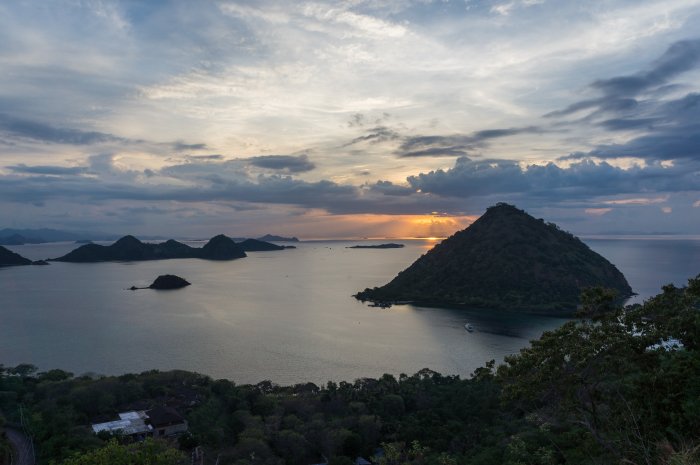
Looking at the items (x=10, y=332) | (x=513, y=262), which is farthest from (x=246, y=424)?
(x=513, y=262)

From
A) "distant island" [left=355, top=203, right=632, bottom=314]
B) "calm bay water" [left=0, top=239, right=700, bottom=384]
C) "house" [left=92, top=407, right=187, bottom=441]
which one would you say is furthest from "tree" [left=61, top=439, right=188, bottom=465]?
"distant island" [left=355, top=203, right=632, bottom=314]

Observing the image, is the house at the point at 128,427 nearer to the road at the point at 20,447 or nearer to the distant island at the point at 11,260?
the road at the point at 20,447

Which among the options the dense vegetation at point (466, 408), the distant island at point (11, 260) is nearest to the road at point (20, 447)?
the dense vegetation at point (466, 408)

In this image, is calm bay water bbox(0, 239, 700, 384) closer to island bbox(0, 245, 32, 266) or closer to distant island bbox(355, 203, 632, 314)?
distant island bbox(355, 203, 632, 314)

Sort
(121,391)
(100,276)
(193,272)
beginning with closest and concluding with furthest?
(121,391) < (100,276) < (193,272)

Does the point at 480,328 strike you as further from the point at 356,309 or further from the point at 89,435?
the point at 89,435
